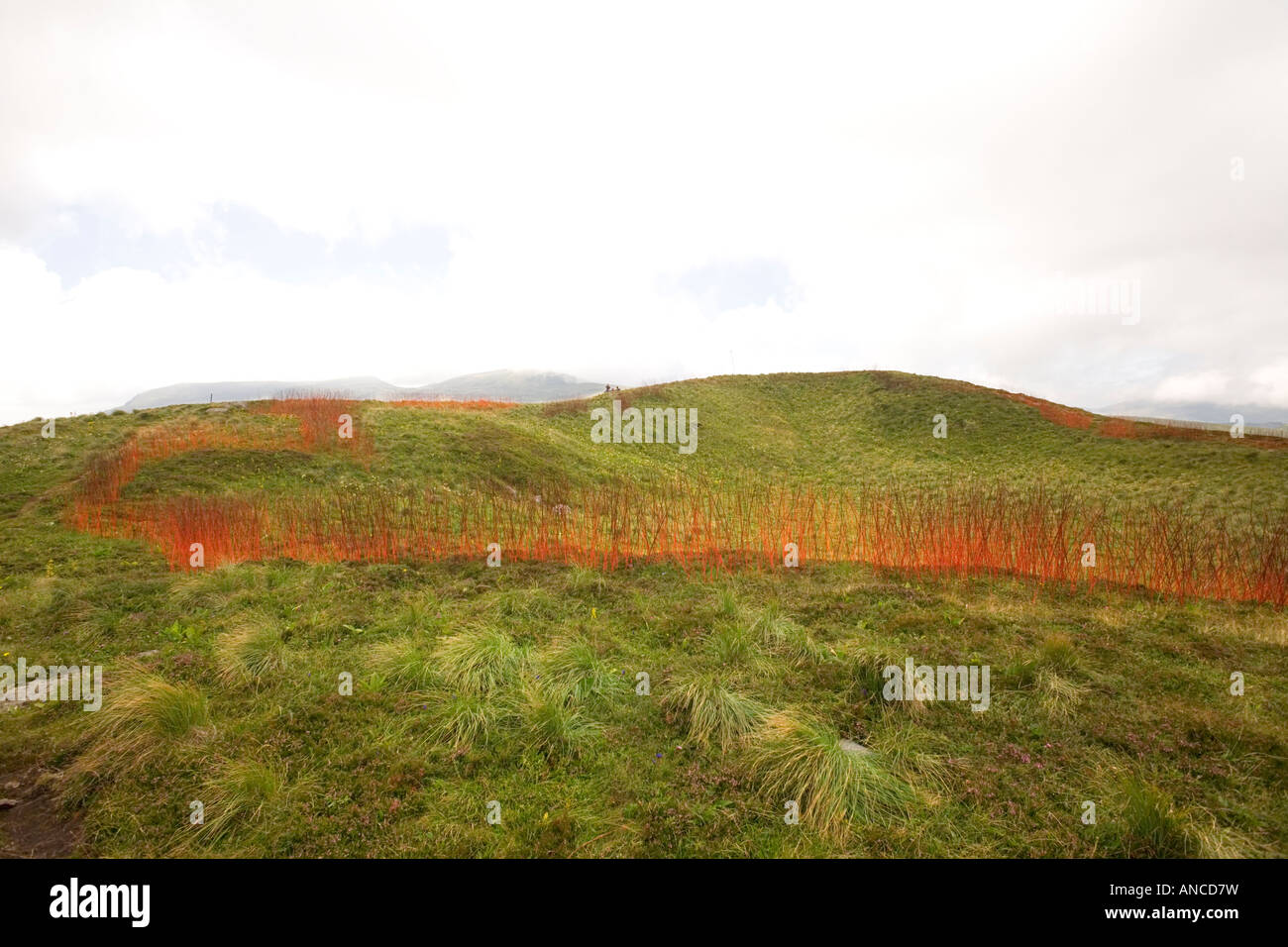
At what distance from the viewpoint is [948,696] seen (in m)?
5.43

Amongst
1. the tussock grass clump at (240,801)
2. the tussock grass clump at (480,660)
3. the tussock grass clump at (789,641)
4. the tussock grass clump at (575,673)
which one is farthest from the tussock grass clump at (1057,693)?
the tussock grass clump at (240,801)

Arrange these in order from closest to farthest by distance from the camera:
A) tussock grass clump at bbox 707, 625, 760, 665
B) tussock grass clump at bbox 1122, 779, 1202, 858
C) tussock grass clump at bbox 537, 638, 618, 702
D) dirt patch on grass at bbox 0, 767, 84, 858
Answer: tussock grass clump at bbox 1122, 779, 1202, 858
dirt patch on grass at bbox 0, 767, 84, 858
tussock grass clump at bbox 537, 638, 618, 702
tussock grass clump at bbox 707, 625, 760, 665

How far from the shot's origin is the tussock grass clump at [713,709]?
15.7 feet

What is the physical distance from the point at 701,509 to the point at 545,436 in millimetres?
9022

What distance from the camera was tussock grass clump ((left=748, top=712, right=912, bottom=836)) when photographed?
12.4 feet

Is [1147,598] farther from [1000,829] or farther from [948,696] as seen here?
[1000,829]

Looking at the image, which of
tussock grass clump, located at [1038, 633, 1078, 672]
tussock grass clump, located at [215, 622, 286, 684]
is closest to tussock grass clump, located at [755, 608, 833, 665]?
tussock grass clump, located at [1038, 633, 1078, 672]

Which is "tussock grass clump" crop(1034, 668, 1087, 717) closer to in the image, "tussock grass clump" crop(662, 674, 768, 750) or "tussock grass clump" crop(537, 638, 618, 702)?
"tussock grass clump" crop(662, 674, 768, 750)

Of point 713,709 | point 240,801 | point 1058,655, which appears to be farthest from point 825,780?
point 240,801

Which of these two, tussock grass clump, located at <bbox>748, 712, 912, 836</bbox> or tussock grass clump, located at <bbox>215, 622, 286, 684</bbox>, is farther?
tussock grass clump, located at <bbox>215, 622, 286, 684</bbox>

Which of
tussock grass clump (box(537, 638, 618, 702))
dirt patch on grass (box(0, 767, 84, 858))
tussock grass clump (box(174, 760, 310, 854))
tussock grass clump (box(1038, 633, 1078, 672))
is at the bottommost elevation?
dirt patch on grass (box(0, 767, 84, 858))

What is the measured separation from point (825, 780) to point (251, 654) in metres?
5.94

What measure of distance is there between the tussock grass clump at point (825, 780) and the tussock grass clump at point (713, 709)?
352 mm

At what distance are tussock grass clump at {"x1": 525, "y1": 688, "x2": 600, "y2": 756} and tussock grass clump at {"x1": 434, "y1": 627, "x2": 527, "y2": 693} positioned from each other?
66 cm
